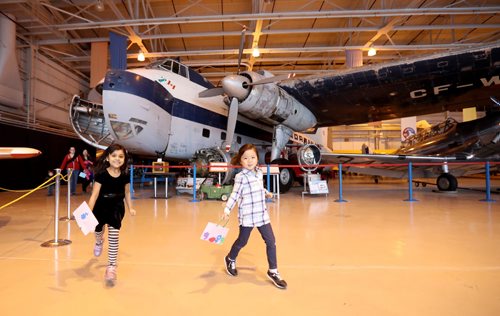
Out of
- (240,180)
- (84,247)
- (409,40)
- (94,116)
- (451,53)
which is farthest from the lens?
(409,40)

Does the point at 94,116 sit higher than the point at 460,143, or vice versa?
the point at 94,116

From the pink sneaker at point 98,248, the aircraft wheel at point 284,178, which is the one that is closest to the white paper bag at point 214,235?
the pink sneaker at point 98,248

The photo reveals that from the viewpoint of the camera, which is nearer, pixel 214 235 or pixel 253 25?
pixel 214 235

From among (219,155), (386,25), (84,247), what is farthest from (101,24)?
(386,25)

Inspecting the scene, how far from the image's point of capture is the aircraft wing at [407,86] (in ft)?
25.5

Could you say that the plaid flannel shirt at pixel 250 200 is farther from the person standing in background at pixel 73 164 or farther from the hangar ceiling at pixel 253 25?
the hangar ceiling at pixel 253 25

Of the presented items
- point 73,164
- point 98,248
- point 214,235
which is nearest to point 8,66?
point 73,164

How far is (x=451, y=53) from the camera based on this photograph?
303 inches

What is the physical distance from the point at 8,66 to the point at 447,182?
57.7 ft

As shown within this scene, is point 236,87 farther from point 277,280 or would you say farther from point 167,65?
point 277,280

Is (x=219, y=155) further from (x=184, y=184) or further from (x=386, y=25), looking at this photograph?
(x=386, y=25)

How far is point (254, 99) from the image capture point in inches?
328

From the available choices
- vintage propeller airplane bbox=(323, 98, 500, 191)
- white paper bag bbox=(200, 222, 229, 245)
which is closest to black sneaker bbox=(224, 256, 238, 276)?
white paper bag bbox=(200, 222, 229, 245)

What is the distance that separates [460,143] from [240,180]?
11.7m
